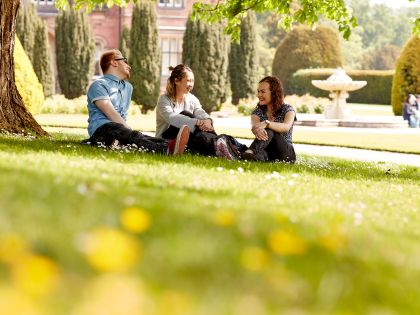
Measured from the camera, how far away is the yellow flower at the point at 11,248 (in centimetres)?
240

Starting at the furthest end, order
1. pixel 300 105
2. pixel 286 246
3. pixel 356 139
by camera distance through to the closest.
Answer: pixel 300 105 < pixel 356 139 < pixel 286 246

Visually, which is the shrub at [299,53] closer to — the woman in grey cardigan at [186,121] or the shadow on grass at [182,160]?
the shadow on grass at [182,160]

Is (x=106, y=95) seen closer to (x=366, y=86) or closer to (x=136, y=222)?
(x=136, y=222)

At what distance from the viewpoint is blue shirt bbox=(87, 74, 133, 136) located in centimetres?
845

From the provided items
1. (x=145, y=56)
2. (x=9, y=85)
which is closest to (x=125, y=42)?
(x=145, y=56)

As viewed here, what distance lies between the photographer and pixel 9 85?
33.0ft

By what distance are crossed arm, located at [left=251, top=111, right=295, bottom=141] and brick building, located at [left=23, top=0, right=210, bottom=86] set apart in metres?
28.5

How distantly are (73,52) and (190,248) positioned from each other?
29406 mm

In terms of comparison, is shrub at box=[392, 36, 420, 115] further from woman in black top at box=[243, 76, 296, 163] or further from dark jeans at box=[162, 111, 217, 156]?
dark jeans at box=[162, 111, 217, 156]

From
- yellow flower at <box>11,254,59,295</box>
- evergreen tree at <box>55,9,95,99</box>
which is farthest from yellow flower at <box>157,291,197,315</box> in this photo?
evergreen tree at <box>55,9,95,99</box>

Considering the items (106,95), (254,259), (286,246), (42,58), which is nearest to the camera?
(254,259)

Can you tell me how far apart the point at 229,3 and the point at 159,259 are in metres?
10.3

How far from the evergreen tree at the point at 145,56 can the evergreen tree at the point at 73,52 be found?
2828mm

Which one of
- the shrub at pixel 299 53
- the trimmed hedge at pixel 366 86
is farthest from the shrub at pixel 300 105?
the shrub at pixel 299 53
